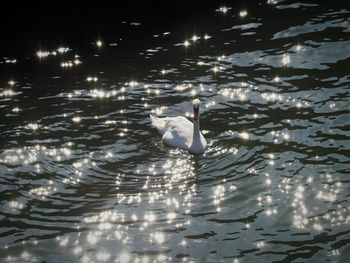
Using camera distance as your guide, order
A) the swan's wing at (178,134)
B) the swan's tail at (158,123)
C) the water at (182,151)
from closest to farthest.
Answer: the water at (182,151)
the swan's wing at (178,134)
the swan's tail at (158,123)

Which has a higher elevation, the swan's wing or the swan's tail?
the swan's tail

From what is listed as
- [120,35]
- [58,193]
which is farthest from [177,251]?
[120,35]

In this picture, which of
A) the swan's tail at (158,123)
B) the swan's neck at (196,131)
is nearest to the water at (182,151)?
the swan's tail at (158,123)

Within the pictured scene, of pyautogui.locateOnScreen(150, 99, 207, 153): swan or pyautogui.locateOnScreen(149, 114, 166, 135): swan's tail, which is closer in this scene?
pyautogui.locateOnScreen(150, 99, 207, 153): swan

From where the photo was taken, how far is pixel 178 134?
14742mm

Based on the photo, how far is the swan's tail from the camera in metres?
15.1

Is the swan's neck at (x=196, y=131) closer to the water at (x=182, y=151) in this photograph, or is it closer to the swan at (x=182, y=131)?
the swan at (x=182, y=131)

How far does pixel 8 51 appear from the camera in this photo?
21.7 meters

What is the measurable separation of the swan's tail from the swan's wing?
0.12m

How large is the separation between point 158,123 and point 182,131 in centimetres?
Answer: 87

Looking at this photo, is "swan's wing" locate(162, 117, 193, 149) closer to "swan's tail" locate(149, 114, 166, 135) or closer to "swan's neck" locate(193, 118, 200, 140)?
"swan's tail" locate(149, 114, 166, 135)

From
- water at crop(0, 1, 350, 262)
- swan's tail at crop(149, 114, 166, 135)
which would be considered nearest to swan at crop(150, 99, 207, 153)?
swan's tail at crop(149, 114, 166, 135)

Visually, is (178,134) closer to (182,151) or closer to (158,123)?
(182,151)

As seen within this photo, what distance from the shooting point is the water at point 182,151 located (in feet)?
35.4
